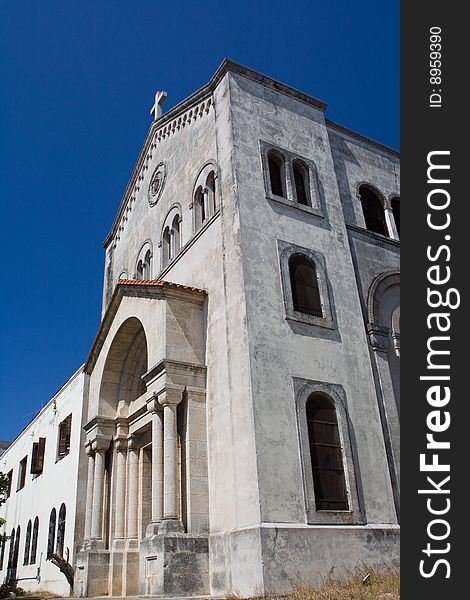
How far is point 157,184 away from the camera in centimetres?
2066

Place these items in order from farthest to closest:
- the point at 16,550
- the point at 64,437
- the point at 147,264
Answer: the point at 16,550, the point at 64,437, the point at 147,264

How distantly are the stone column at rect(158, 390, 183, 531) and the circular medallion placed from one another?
29.3 feet

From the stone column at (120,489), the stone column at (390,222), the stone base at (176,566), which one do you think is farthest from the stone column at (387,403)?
the stone column at (120,489)

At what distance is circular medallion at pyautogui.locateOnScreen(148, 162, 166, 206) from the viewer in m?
20.2

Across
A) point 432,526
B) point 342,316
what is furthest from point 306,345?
point 432,526

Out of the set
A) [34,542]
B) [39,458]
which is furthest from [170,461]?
[39,458]

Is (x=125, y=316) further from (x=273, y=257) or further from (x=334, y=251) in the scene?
(x=334, y=251)

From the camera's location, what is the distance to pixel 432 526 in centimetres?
579

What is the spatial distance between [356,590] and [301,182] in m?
10.6

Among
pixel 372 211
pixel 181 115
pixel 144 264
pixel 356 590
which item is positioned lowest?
pixel 356 590

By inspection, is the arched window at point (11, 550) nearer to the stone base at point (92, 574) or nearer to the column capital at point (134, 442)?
the stone base at point (92, 574)

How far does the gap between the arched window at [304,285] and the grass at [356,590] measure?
19.4 feet

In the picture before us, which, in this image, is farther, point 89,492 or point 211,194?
point 89,492

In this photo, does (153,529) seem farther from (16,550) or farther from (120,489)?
(16,550)
